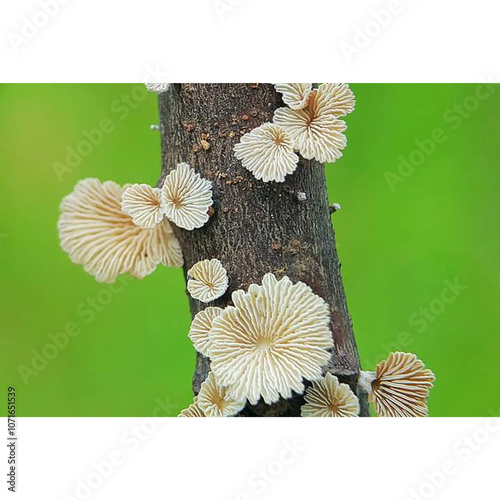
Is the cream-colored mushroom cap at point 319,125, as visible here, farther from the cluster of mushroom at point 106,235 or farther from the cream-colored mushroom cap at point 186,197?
the cluster of mushroom at point 106,235

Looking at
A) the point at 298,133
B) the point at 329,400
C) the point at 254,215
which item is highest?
the point at 298,133

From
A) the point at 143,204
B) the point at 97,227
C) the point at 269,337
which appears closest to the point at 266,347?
the point at 269,337

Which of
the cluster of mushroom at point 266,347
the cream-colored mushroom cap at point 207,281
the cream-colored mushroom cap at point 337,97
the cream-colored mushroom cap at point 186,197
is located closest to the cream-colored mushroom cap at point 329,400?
the cluster of mushroom at point 266,347

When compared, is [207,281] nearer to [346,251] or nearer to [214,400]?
[214,400]

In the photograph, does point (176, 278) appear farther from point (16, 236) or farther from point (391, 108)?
point (391, 108)

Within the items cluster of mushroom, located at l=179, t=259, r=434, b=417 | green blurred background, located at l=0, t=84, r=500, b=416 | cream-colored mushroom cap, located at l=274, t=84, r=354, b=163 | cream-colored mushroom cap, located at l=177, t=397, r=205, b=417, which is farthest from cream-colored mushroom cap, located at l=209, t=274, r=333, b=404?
green blurred background, located at l=0, t=84, r=500, b=416

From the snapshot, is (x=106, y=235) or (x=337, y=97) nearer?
(x=337, y=97)

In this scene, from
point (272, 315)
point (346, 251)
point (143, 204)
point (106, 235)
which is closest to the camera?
point (272, 315)
